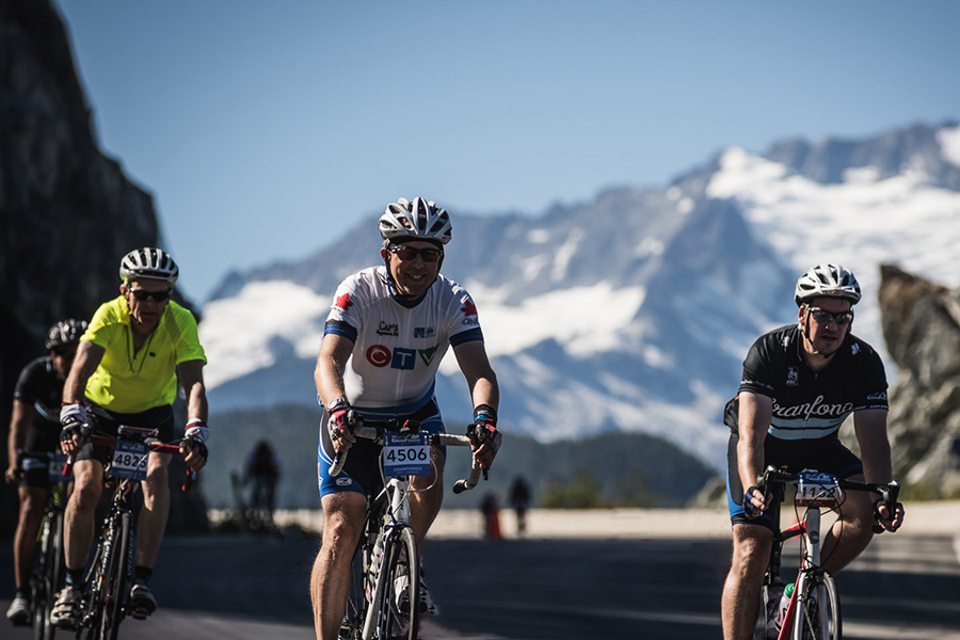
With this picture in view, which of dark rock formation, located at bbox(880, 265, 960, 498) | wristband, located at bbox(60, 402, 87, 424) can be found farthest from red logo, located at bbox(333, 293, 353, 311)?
dark rock formation, located at bbox(880, 265, 960, 498)

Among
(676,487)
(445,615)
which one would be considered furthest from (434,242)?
(676,487)

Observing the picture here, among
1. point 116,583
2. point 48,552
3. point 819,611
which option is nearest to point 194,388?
point 116,583

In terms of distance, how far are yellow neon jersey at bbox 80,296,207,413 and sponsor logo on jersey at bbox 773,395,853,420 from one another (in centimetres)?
330

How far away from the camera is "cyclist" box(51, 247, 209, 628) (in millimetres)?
6895

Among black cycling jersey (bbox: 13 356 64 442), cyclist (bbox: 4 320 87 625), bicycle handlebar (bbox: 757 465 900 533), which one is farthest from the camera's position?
black cycling jersey (bbox: 13 356 64 442)

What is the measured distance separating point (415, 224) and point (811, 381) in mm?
2092

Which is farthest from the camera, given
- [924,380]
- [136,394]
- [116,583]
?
[924,380]

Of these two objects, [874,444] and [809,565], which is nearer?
[809,565]

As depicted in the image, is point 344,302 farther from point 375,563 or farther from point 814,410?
point 814,410

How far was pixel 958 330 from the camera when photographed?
4222 centimetres

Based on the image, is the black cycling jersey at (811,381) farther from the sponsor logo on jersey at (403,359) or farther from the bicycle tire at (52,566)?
the bicycle tire at (52,566)

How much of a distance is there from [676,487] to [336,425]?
15883 centimetres

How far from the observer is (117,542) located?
6.84 m

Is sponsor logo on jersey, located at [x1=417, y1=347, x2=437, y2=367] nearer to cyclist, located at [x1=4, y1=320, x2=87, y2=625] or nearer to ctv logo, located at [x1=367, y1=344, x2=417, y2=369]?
ctv logo, located at [x1=367, y1=344, x2=417, y2=369]
